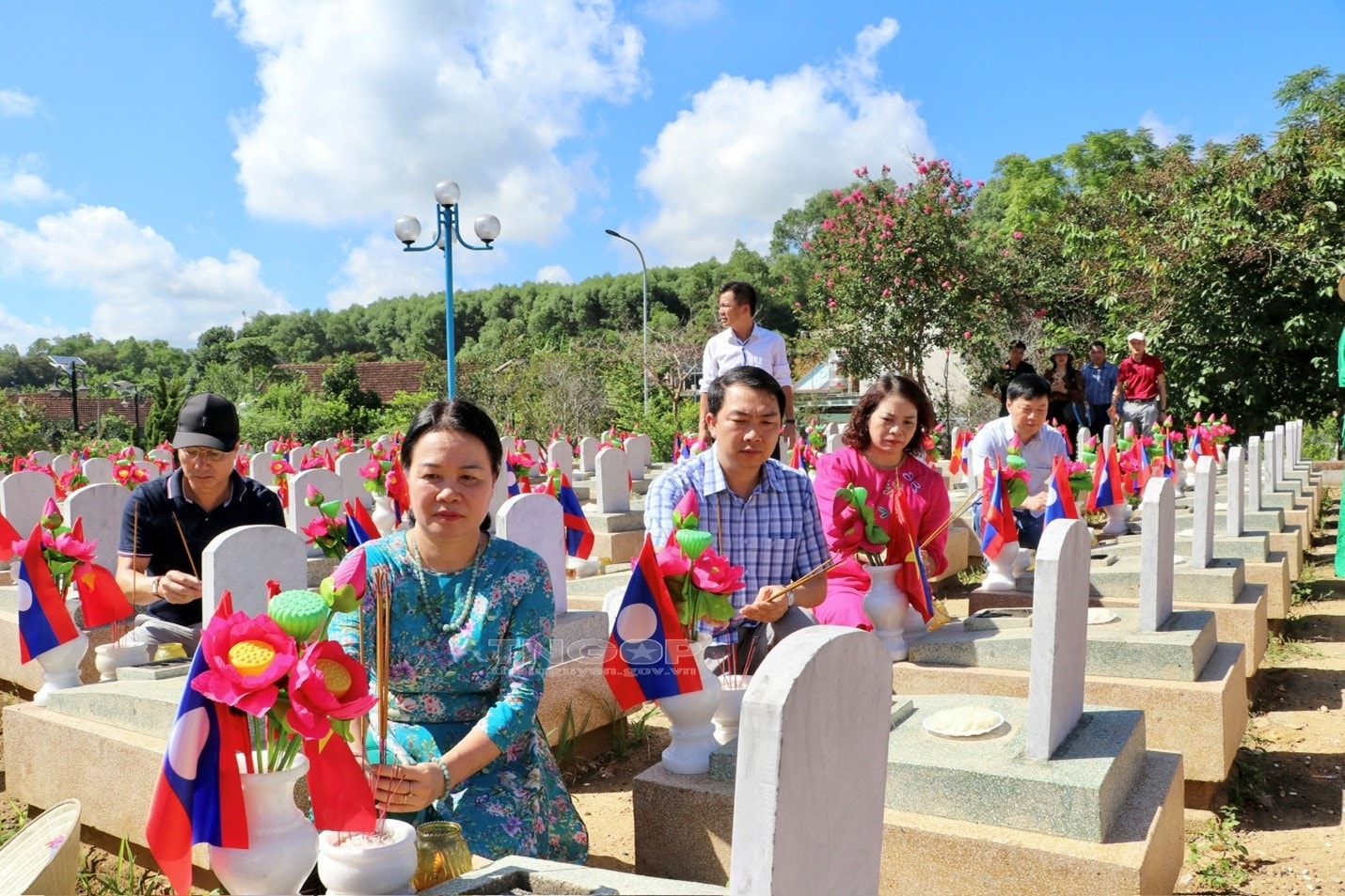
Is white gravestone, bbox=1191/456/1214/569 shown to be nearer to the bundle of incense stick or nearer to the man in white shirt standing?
the man in white shirt standing

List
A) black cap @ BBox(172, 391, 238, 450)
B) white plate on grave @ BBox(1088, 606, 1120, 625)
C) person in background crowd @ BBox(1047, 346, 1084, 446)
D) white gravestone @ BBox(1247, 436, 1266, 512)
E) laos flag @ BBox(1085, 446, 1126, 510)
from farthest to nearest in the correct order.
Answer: person in background crowd @ BBox(1047, 346, 1084, 446) < white gravestone @ BBox(1247, 436, 1266, 512) < laos flag @ BBox(1085, 446, 1126, 510) < white plate on grave @ BBox(1088, 606, 1120, 625) < black cap @ BBox(172, 391, 238, 450)

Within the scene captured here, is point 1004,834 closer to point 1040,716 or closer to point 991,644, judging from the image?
point 1040,716

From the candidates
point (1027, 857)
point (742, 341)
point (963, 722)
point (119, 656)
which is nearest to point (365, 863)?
point (1027, 857)

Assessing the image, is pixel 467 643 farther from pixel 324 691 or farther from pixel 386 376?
pixel 386 376

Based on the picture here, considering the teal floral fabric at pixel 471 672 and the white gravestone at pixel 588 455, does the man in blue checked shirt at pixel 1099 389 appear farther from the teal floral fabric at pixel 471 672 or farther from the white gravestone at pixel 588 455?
the teal floral fabric at pixel 471 672

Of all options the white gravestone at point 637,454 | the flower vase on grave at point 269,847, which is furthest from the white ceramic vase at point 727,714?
the white gravestone at point 637,454

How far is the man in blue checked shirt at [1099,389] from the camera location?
11391 millimetres

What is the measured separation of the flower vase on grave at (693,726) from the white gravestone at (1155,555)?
1841 millimetres

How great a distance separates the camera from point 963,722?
278 cm

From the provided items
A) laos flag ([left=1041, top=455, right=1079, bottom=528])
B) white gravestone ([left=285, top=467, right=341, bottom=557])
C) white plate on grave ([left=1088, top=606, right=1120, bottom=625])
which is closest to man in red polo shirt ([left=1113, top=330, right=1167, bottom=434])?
laos flag ([left=1041, top=455, right=1079, bottom=528])

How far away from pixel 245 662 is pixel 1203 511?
4408mm

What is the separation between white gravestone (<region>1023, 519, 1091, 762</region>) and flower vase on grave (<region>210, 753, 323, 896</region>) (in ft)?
5.82

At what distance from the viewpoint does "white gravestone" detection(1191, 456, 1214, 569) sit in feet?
15.1

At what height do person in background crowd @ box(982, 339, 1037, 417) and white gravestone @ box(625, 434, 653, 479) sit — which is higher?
person in background crowd @ box(982, 339, 1037, 417)
